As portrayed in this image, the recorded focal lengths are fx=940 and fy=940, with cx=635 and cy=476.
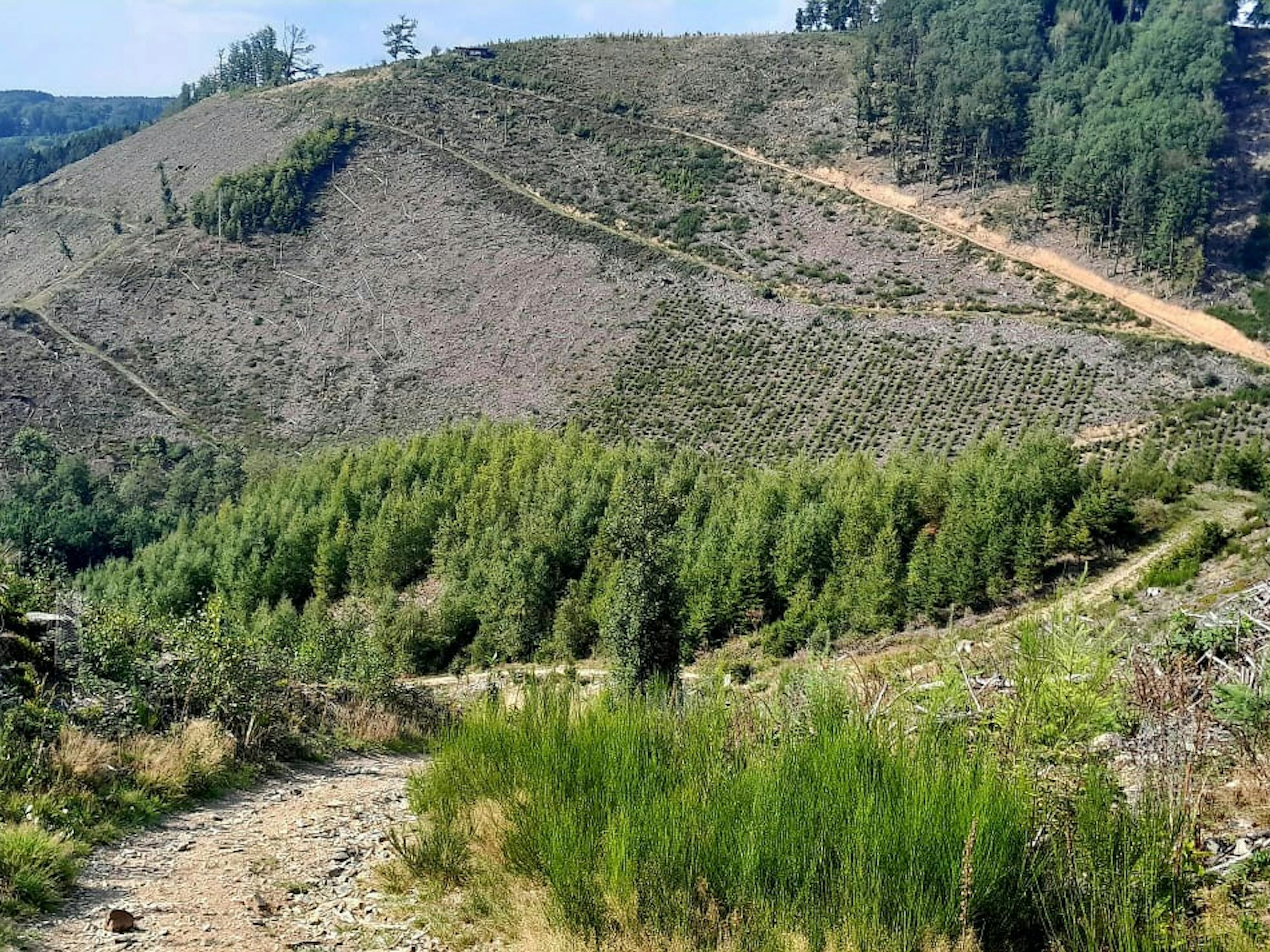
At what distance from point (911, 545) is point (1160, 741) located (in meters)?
26.7

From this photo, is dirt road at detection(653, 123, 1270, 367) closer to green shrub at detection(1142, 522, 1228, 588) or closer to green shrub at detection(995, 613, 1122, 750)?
green shrub at detection(1142, 522, 1228, 588)

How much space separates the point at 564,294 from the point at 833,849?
76417 mm

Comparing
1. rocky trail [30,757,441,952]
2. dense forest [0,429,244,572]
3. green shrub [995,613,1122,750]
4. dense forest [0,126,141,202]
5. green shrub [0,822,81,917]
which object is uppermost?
dense forest [0,126,141,202]

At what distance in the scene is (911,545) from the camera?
30531 millimetres

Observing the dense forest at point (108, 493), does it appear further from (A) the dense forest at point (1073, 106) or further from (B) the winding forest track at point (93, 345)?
(A) the dense forest at point (1073, 106)

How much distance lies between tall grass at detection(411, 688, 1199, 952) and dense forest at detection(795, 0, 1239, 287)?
78.3 metres

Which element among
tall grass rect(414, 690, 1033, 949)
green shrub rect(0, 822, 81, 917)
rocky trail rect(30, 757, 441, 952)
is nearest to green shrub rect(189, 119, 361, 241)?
rocky trail rect(30, 757, 441, 952)

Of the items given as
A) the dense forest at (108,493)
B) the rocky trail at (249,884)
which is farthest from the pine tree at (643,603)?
the dense forest at (108,493)

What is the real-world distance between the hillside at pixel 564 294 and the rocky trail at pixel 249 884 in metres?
47.2

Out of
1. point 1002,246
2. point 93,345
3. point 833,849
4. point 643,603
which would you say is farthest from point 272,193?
point 833,849

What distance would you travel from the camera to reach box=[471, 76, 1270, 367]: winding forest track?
64.5 m

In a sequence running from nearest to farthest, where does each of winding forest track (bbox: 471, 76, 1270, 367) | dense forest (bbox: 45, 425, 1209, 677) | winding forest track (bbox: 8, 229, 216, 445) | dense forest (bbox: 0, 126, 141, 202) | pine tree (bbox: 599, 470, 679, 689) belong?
pine tree (bbox: 599, 470, 679, 689) → dense forest (bbox: 45, 425, 1209, 677) → winding forest track (bbox: 471, 76, 1270, 367) → winding forest track (bbox: 8, 229, 216, 445) → dense forest (bbox: 0, 126, 141, 202)

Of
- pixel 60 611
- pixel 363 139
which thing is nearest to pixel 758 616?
pixel 60 611

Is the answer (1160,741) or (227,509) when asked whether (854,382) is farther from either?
(1160,741)
